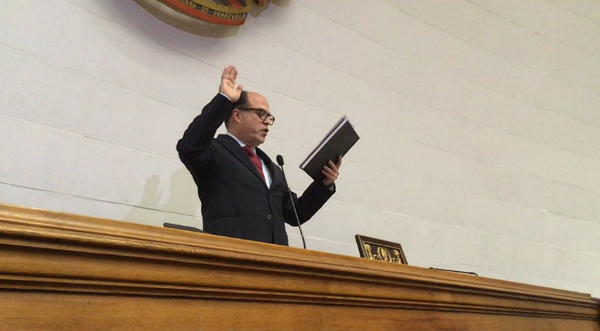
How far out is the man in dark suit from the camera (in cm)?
112

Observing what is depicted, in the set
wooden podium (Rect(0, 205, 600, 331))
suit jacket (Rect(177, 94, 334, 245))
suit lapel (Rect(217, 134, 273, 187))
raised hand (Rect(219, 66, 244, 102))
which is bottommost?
wooden podium (Rect(0, 205, 600, 331))

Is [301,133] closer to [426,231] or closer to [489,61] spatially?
[426,231]

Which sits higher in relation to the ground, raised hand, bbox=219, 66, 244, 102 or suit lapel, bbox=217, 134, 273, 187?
raised hand, bbox=219, 66, 244, 102

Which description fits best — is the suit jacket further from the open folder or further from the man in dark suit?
the open folder

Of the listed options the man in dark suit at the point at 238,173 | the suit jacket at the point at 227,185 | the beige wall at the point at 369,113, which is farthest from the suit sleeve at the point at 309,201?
Result: the beige wall at the point at 369,113

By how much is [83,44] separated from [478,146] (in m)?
2.02

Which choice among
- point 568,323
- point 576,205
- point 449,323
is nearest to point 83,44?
point 449,323

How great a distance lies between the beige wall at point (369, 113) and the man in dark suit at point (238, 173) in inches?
15.6

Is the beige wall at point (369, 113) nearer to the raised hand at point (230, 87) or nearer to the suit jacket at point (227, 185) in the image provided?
the suit jacket at point (227, 185)

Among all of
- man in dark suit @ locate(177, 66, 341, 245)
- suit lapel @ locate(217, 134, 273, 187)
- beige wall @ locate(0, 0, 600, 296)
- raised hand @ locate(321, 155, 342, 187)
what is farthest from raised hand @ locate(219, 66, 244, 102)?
beige wall @ locate(0, 0, 600, 296)

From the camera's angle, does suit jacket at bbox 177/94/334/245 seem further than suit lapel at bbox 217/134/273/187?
No

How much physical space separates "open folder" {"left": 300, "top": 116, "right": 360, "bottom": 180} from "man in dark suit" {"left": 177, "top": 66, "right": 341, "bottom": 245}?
26 millimetres

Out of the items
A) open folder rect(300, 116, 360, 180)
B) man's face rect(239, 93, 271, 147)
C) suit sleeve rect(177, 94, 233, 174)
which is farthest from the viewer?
man's face rect(239, 93, 271, 147)

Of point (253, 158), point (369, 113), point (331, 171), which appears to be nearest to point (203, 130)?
point (253, 158)
